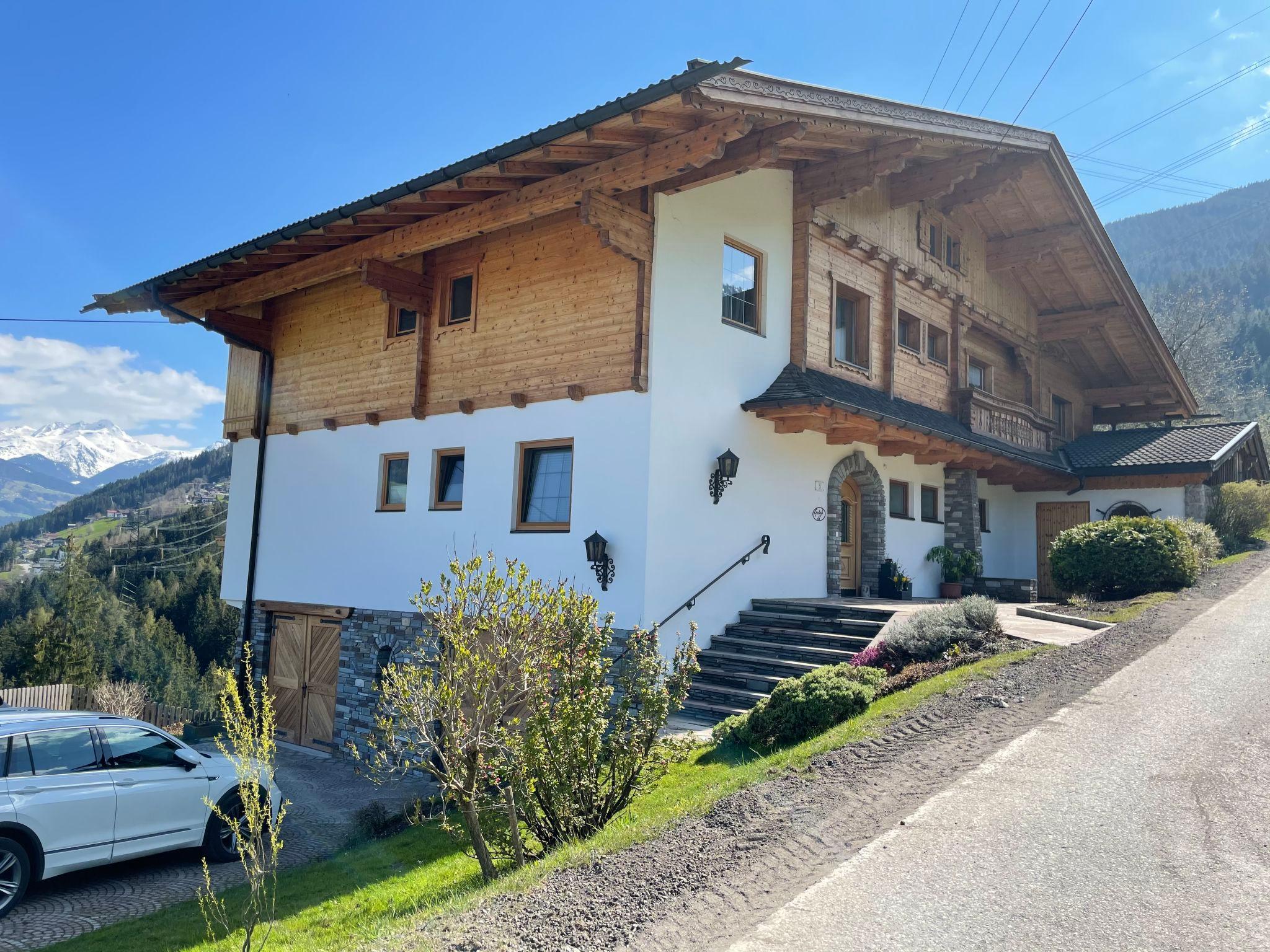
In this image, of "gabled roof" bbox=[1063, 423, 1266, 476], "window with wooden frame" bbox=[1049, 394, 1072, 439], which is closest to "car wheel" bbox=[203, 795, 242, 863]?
"gabled roof" bbox=[1063, 423, 1266, 476]

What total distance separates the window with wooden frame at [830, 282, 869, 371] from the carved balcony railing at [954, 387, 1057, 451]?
375 cm

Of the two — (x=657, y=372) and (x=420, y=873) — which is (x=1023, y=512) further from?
(x=420, y=873)

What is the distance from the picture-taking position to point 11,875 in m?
7.43

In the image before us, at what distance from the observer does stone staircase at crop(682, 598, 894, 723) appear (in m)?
10.7

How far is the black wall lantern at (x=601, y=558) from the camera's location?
11109 mm

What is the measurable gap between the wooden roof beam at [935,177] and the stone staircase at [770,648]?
7.69m

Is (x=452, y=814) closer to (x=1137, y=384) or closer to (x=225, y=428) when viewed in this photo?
(x=225, y=428)

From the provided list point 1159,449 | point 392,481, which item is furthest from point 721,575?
point 1159,449

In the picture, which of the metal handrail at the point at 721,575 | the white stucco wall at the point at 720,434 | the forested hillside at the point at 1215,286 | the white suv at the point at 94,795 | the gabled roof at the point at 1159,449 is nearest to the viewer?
the white suv at the point at 94,795

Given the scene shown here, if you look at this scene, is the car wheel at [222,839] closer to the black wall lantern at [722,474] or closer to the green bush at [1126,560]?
the black wall lantern at [722,474]

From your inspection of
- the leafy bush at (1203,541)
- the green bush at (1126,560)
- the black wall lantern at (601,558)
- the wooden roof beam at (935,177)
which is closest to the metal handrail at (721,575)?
the black wall lantern at (601,558)

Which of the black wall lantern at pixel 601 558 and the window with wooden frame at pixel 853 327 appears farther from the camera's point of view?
the window with wooden frame at pixel 853 327

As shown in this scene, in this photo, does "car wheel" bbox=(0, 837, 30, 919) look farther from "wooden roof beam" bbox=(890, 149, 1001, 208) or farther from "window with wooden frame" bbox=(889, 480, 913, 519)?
"wooden roof beam" bbox=(890, 149, 1001, 208)

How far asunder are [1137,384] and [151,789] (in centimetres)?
2564
